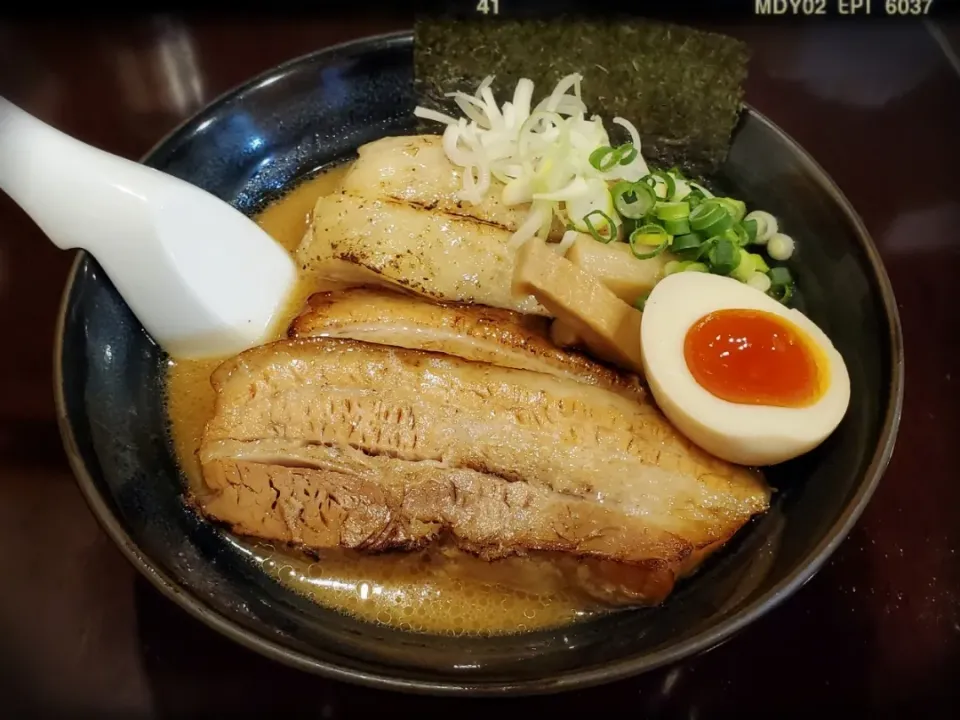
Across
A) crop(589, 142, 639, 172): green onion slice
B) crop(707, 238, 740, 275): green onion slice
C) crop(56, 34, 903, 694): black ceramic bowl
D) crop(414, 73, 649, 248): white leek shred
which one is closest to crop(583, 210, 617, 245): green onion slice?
crop(414, 73, 649, 248): white leek shred

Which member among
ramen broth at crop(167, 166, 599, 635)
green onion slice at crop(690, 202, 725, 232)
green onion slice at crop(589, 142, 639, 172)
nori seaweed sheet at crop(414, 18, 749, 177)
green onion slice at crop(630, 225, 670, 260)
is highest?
nori seaweed sheet at crop(414, 18, 749, 177)

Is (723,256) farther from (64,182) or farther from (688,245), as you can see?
(64,182)

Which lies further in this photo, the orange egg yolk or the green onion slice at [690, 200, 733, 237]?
the green onion slice at [690, 200, 733, 237]

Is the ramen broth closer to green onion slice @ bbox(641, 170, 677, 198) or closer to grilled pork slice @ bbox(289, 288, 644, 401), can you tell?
grilled pork slice @ bbox(289, 288, 644, 401)

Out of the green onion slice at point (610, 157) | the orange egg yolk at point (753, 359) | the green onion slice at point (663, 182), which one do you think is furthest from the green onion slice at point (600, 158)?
the orange egg yolk at point (753, 359)

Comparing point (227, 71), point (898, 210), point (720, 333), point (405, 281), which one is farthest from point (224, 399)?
point (898, 210)

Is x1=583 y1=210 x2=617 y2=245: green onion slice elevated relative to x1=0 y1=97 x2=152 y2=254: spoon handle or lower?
lower
